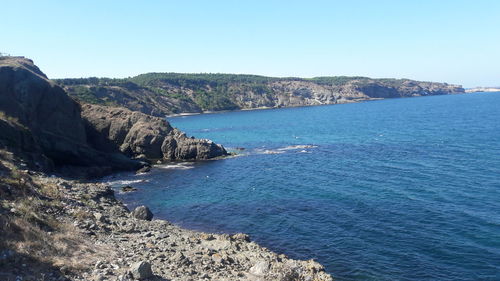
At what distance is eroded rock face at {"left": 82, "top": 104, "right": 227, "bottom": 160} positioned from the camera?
227ft

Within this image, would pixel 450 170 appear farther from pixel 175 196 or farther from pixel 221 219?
pixel 175 196

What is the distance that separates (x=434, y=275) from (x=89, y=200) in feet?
91.1

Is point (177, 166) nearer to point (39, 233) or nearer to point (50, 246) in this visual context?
point (39, 233)

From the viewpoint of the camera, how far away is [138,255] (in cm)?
2011

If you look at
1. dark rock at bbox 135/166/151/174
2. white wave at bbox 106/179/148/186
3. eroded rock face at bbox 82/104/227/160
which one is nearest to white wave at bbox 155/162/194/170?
dark rock at bbox 135/166/151/174

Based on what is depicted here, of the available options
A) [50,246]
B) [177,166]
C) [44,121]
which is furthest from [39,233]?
[177,166]

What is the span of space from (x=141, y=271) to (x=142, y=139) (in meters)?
55.9

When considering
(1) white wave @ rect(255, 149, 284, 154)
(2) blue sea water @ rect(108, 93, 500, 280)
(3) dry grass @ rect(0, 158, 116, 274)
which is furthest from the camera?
(1) white wave @ rect(255, 149, 284, 154)

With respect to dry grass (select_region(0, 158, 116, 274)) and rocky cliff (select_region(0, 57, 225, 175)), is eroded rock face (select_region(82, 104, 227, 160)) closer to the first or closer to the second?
rocky cliff (select_region(0, 57, 225, 175))

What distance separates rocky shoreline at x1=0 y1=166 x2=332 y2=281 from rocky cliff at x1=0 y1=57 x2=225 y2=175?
17.4 metres

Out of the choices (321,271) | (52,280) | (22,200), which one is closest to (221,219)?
(321,271)

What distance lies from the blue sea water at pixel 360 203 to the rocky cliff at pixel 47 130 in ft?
20.9

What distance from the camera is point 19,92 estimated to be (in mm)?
50750

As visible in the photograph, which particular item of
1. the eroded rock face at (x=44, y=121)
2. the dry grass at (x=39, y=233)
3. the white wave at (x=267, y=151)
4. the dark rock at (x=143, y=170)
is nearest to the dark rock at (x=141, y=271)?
the dry grass at (x=39, y=233)
